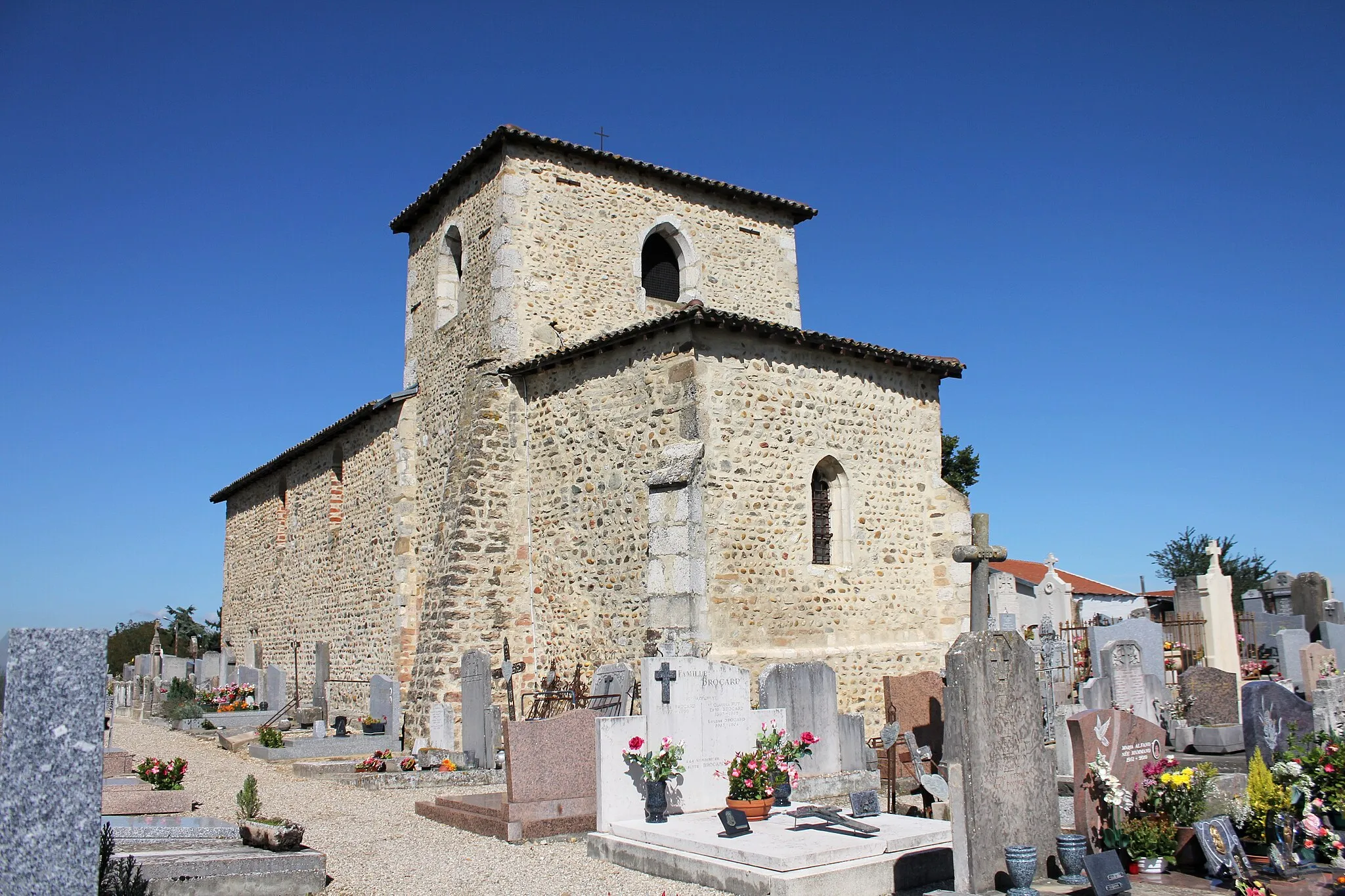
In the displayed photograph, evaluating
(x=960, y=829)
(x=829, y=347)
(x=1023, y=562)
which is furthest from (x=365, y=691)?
(x=1023, y=562)

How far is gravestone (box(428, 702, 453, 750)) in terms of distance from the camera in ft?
44.8

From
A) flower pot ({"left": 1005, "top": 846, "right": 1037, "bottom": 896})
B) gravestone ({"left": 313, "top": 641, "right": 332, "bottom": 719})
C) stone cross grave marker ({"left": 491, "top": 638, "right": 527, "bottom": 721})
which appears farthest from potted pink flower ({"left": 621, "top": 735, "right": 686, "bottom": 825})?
gravestone ({"left": 313, "top": 641, "right": 332, "bottom": 719})

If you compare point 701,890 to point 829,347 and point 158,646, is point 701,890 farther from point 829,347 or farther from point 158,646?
point 158,646

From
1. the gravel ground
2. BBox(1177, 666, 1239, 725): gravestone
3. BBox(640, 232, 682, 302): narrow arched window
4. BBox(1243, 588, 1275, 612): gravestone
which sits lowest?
the gravel ground

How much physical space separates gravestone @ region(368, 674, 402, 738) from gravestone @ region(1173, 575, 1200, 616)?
1468 cm

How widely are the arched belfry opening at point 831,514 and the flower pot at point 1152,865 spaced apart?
6749 millimetres

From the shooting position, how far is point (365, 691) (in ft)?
61.4

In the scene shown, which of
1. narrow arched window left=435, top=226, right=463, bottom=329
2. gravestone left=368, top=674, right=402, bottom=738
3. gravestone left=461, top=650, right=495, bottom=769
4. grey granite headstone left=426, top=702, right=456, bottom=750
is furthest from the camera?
narrow arched window left=435, top=226, right=463, bottom=329

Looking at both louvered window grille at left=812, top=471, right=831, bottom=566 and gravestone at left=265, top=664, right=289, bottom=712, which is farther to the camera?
gravestone at left=265, top=664, right=289, bottom=712

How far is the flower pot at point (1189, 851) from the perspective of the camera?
6.92 m

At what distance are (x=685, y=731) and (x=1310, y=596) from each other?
18.0 m

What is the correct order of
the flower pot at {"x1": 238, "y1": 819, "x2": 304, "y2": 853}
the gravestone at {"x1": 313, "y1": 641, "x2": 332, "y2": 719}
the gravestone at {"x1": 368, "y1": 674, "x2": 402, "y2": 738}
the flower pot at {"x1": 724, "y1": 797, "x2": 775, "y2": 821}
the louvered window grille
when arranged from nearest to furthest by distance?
the flower pot at {"x1": 238, "y1": 819, "x2": 304, "y2": 853} → the flower pot at {"x1": 724, "y1": 797, "x2": 775, "y2": 821} → the louvered window grille → the gravestone at {"x1": 368, "y1": 674, "x2": 402, "y2": 738} → the gravestone at {"x1": 313, "y1": 641, "x2": 332, "y2": 719}

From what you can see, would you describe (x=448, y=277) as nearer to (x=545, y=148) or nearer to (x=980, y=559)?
(x=545, y=148)

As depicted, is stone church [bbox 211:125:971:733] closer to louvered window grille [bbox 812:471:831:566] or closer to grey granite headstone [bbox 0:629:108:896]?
louvered window grille [bbox 812:471:831:566]
